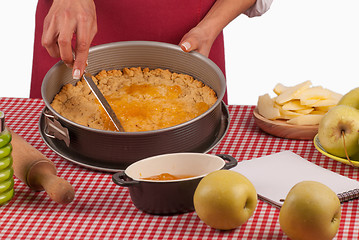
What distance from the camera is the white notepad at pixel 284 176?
6.24 ft

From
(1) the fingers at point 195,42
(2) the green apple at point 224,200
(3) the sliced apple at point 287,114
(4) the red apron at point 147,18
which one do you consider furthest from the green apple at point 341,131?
(4) the red apron at point 147,18

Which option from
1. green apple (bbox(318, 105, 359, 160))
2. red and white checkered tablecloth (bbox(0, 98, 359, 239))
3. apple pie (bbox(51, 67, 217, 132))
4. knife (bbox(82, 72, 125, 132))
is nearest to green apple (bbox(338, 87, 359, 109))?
green apple (bbox(318, 105, 359, 160))

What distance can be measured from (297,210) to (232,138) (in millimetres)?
717

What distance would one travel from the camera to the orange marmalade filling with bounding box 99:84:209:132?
2135 millimetres

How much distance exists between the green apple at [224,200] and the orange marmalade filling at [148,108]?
1.50ft

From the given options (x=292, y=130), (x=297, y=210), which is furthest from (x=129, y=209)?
(x=292, y=130)

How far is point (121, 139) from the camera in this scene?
1.98 metres

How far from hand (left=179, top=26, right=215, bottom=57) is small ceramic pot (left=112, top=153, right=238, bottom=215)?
0.69 meters

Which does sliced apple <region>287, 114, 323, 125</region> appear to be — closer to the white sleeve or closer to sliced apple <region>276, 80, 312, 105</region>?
sliced apple <region>276, 80, 312, 105</region>

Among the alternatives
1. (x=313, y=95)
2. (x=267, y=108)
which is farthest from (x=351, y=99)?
(x=267, y=108)

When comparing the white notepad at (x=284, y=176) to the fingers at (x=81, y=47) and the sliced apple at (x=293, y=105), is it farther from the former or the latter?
the fingers at (x=81, y=47)

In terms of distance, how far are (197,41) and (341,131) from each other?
2.44ft

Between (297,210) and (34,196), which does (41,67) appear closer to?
(34,196)

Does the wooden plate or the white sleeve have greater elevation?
the white sleeve
